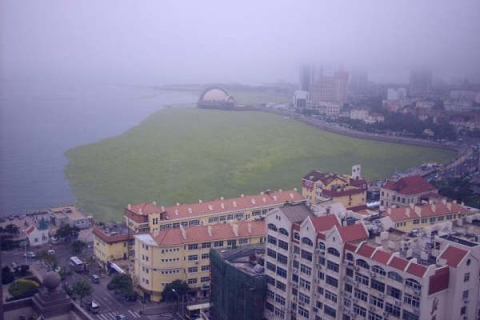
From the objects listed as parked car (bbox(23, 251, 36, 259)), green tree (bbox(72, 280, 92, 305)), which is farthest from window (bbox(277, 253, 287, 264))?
parked car (bbox(23, 251, 36, 259))

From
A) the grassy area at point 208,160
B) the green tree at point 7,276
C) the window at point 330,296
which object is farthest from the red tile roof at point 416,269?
the grassy area at point 208,160

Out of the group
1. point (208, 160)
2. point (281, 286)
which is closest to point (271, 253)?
point (281, 286)

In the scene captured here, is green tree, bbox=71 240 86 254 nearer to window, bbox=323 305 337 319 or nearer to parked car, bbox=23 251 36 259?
parked car, bbox=23 251 36 259

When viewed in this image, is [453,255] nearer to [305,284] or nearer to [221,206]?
[305,284]

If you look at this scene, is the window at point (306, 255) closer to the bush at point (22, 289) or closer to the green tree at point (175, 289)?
the green tree at point (175, 289)

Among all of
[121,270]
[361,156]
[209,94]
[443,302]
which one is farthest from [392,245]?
[209,94]

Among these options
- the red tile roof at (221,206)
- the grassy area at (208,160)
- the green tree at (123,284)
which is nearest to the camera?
the green tree at (123,284)
